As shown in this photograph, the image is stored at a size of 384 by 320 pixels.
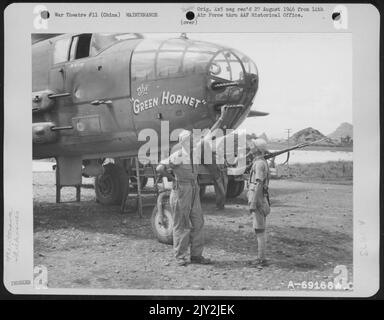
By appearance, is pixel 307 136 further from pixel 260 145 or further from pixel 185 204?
pixel 185 204

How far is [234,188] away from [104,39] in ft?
5.20

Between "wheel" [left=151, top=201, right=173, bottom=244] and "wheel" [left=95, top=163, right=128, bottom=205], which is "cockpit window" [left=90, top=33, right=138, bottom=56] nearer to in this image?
Result: "wheel" [left=95, top=163, right=128, bottom=205]

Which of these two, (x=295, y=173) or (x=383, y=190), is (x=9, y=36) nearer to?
(x=295, y=173)

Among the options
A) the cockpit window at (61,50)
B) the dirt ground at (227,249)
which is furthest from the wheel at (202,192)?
the cockpit window at (61,50)

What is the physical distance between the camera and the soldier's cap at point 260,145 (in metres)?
4.41

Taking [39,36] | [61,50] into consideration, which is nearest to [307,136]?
[61,50]

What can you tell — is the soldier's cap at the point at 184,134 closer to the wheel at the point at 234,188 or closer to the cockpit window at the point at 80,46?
the wheel at the point at 234,188

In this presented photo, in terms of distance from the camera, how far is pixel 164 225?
15.2 ft

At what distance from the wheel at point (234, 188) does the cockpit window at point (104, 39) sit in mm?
1381

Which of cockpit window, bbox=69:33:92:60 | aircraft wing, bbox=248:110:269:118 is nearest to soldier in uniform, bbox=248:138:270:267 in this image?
aircraft wing, bbox=248:110:269:118

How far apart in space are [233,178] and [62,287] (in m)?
1.61

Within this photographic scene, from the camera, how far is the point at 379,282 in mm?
4512

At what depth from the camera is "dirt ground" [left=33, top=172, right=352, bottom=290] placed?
4484 mm

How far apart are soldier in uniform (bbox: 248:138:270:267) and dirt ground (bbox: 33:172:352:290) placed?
0.09 meters
